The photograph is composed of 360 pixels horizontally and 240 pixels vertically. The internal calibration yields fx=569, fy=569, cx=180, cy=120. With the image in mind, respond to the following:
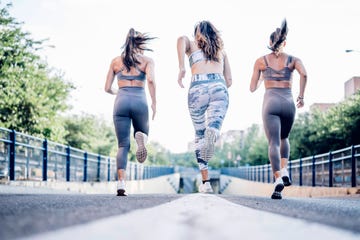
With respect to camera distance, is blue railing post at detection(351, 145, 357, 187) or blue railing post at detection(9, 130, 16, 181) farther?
blue railing post at detection(351, 145, 357, 187)

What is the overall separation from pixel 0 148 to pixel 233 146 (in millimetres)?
98130

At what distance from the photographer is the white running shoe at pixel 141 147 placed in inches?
301

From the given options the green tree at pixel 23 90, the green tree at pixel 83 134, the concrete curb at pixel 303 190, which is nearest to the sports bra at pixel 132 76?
the concrete curb at pixel 303 190

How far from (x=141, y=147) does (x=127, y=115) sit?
0.53 metres

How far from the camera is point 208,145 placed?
7.42 metres

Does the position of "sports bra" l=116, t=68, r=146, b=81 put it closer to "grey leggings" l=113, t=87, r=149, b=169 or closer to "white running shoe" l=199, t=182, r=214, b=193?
"grey leggings" l=113, t=87, r=149, b=169

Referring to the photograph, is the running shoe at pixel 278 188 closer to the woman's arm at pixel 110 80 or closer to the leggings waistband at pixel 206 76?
the leggings waistband at pixel 206 76

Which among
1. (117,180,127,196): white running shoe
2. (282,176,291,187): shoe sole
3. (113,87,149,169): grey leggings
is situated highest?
(113,87,149,169): grey leggings

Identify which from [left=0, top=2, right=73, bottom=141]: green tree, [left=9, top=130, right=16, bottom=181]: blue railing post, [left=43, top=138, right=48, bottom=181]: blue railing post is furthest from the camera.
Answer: [left=0, top=2, right=73, bottom=141]: green tree

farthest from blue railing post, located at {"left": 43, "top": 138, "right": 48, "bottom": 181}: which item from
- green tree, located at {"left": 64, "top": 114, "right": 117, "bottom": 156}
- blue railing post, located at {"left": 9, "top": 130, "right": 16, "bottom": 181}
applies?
green tree, located at {"left": 64, "top": 114, "right": 117, "bottom": 156}

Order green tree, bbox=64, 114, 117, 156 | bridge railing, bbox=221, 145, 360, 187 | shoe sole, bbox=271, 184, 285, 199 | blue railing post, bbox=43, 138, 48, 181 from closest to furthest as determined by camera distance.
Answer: shoe sole, bbox=271, 184, 285, 199 < blue railing post, bbox=43, 138, 48, 181 < bridge railing, bbox=221, 145, 360, 187 < green tree, bbox=64, 114, 117, 156

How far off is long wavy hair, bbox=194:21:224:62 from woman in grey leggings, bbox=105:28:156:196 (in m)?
0.75

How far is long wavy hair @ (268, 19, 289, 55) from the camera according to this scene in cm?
739

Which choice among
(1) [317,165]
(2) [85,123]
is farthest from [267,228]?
(2) [85,123]
